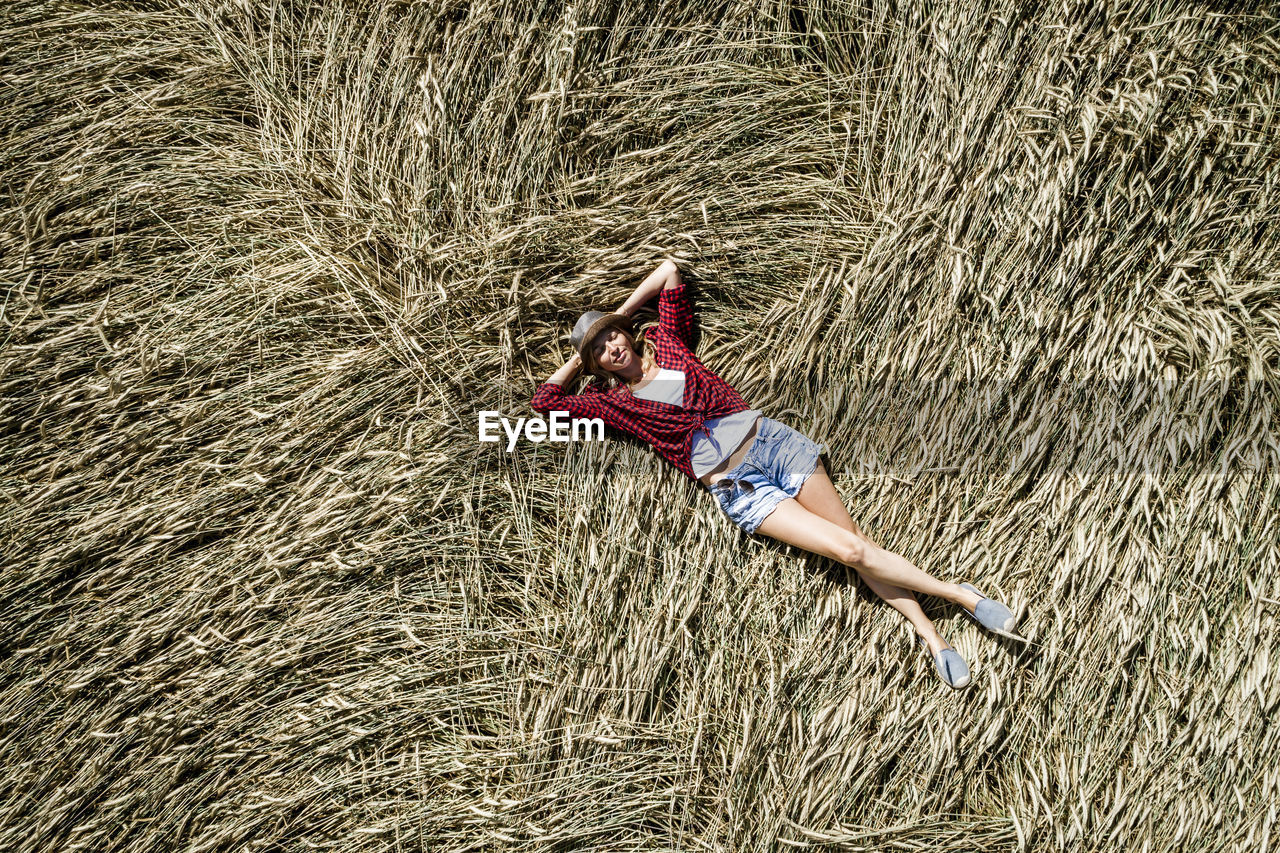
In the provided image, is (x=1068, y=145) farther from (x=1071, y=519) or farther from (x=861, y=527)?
(x=861, y=527)

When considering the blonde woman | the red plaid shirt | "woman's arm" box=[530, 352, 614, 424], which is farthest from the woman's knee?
"woman's arm" box=[530, 352, 614, 424]

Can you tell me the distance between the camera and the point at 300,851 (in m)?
2.72

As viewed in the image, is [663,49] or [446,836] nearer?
[446,836]

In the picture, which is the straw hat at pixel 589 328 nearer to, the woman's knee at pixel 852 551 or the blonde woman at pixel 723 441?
the blonde woman at pixel 723 441

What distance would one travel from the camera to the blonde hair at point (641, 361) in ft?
9.18

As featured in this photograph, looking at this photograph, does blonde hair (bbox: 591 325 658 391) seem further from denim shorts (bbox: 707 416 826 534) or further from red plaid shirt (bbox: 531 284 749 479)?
denim shorts (bbox: 707 416 826 534)

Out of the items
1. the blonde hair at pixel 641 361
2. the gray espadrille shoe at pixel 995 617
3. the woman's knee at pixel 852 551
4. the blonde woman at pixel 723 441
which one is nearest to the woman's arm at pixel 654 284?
the blonde woman at pixel 723 441

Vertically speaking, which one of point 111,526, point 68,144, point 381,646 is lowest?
point 381,646

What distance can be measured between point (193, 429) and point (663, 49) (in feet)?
8.82

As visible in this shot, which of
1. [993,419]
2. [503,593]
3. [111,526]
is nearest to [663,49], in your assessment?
[993,419]

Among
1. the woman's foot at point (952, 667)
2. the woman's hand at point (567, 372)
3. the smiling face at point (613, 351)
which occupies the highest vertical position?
the smiling face at point (613, 351)

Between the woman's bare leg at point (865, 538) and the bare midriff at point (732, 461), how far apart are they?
0.95ft

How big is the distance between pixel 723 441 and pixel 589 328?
28.8 inches

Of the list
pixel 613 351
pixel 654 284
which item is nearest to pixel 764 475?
pixel 613 351
